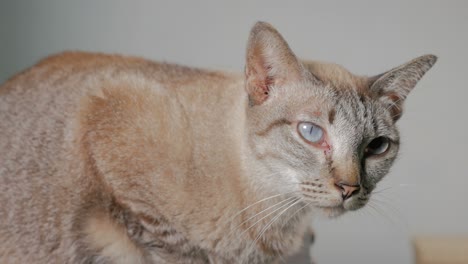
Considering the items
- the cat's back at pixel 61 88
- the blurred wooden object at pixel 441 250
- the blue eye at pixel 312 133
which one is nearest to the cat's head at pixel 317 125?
the blue eye at pixel 312 133

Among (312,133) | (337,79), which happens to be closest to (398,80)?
(337,79)

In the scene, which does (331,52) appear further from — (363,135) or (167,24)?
(363,135)

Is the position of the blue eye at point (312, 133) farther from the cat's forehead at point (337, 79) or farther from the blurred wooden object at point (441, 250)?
the blurred wooden object at point (441, 250)

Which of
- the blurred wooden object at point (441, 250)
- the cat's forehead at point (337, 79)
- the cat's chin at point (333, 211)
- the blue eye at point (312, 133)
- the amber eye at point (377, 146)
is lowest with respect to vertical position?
the blurred wooden object at point (441, 250)

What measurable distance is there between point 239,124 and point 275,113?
105 millimetres

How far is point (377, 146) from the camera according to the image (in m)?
1.26

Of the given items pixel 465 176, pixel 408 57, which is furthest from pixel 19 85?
pixel 465 176

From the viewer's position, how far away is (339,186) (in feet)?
3.74

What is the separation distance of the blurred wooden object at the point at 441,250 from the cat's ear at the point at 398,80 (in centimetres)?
90

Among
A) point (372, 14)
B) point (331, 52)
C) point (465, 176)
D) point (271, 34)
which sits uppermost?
point (271, 34)

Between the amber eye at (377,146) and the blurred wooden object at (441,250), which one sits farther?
the blurred wooden object at (441,250)

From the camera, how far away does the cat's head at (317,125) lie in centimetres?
116

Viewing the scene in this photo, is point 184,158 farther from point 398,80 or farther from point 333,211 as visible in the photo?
point 398,80

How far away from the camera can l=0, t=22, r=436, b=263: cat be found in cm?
119
